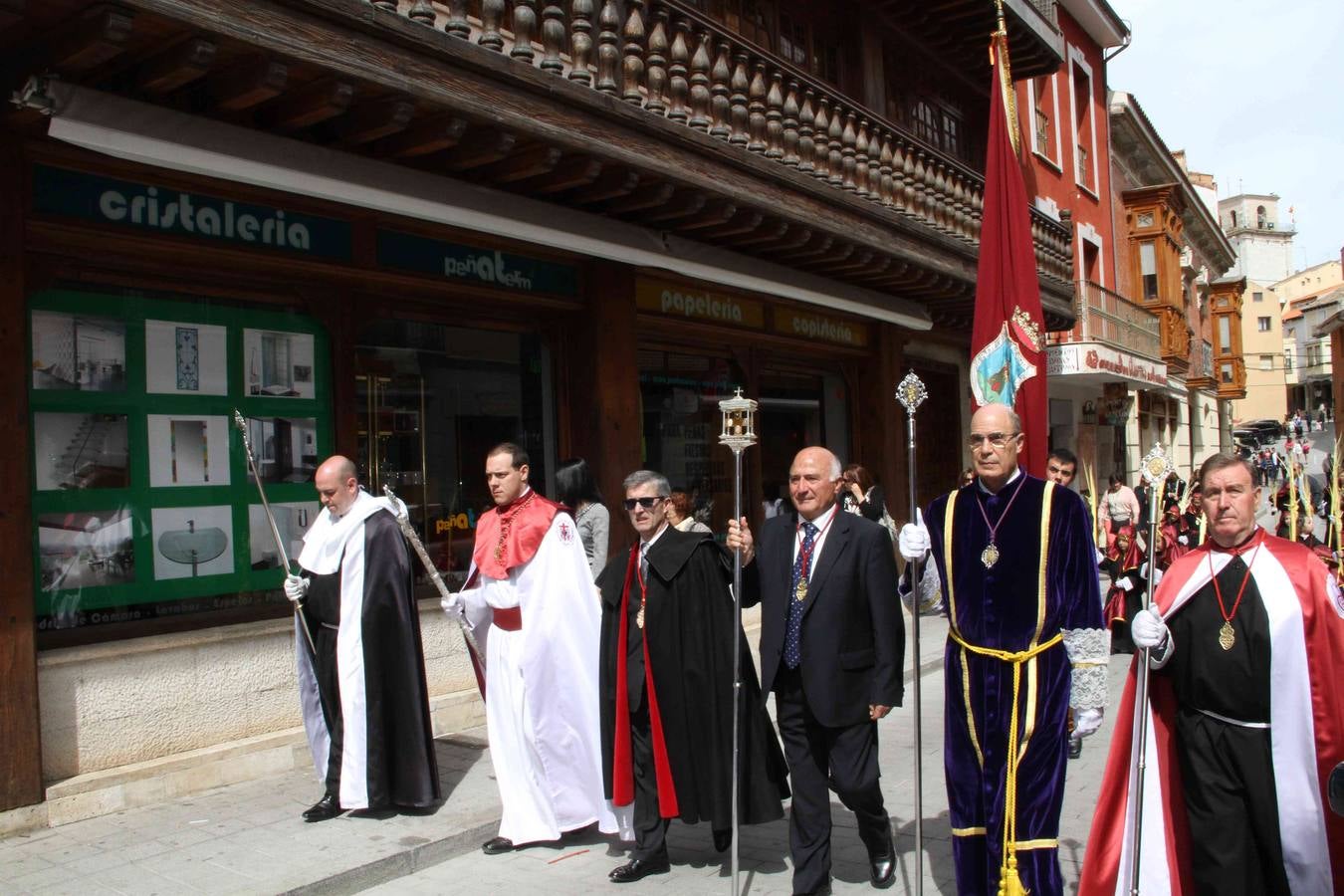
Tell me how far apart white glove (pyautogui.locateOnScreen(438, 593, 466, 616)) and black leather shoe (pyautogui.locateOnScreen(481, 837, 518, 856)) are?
1.15 m

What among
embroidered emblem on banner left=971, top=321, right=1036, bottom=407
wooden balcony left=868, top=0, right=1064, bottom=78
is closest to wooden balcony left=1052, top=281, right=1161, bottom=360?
wooden balcony left=868, top=0, right=1064, bottom=78

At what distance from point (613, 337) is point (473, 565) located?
4107 millimetres

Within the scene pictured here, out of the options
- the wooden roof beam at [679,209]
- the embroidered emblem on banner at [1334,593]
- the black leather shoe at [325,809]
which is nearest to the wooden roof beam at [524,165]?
the wooden roof beam at [679,209]

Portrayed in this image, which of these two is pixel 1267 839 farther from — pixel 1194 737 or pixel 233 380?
pixel 233 380

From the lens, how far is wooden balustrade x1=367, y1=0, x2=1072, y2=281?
7730 millimetres

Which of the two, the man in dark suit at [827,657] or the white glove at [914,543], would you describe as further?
the man in dark suit at [827,657]

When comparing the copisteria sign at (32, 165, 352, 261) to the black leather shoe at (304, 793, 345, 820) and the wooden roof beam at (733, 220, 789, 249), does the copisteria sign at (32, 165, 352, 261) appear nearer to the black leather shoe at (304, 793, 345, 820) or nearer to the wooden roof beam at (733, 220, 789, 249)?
the black leather shoe at (304, 793, 345, 820)

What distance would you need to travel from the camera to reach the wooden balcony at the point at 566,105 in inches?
225

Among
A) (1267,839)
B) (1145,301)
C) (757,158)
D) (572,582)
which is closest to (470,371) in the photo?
(757,158)

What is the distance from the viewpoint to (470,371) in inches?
362

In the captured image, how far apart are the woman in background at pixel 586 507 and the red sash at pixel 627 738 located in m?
1.99

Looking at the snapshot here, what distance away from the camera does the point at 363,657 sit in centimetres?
626

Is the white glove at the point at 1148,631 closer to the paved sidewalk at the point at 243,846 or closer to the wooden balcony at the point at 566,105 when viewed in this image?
the paved sidewalk at the point at 243,846

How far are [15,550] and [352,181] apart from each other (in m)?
2.66
